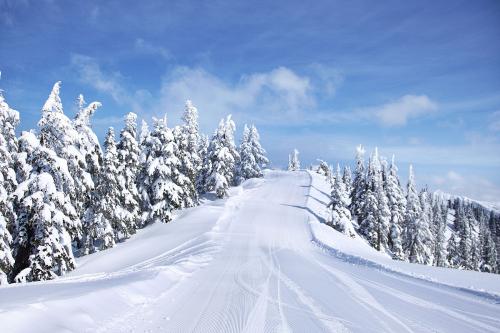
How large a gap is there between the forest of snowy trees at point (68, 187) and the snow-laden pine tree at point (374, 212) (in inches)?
974

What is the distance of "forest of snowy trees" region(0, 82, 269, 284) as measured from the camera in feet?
54.4

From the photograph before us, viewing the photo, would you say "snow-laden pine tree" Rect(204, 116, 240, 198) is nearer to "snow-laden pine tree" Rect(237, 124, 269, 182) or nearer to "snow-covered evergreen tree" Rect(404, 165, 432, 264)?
"snow-laden pine tree" Rect(237, 124, 269, 182)

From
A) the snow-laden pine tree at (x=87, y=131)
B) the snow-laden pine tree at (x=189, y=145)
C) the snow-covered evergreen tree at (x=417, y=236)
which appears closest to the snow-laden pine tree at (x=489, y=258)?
the snow-covered evergreen tree at (x=417, y=236)

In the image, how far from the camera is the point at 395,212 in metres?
54.0

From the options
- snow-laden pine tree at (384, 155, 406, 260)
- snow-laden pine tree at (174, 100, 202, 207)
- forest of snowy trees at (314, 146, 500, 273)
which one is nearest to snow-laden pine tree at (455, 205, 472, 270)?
forest of snowy trees at (314, 146, 500, 273)

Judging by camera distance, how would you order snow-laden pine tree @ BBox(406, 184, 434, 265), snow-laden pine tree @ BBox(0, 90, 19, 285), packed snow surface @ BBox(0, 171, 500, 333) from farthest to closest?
snow-laden pine tree @ BBox(406, 184, 434, 265) → snow-laden pine tree @ BBox(0, 90, 19, 285) → packed snow surface @ BBox(0, 171, 500, 333)

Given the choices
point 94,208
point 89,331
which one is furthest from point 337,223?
point 89,331

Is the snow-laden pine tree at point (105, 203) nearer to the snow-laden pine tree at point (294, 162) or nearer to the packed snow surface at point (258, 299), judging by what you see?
the packed snow surface at point (258, 299)

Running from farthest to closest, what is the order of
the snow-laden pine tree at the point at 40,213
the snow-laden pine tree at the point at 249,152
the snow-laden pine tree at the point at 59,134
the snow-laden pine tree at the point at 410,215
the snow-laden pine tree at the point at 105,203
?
the snow-laden pine tree at the point at 249,152, the snow-laden pine tree at the point at 410,215, the snow-laden pine tree at the point at 105,203, the snow-laden pine tree at the point at 59,134, the snow-laden pine tree at the point at 40,213

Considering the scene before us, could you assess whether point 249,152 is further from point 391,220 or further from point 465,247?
point 465,247

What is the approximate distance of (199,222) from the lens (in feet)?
107

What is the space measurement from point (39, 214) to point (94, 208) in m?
13.2

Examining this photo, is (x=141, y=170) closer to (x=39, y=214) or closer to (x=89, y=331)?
(x=39, y=214)

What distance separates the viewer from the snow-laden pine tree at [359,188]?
5150cm
